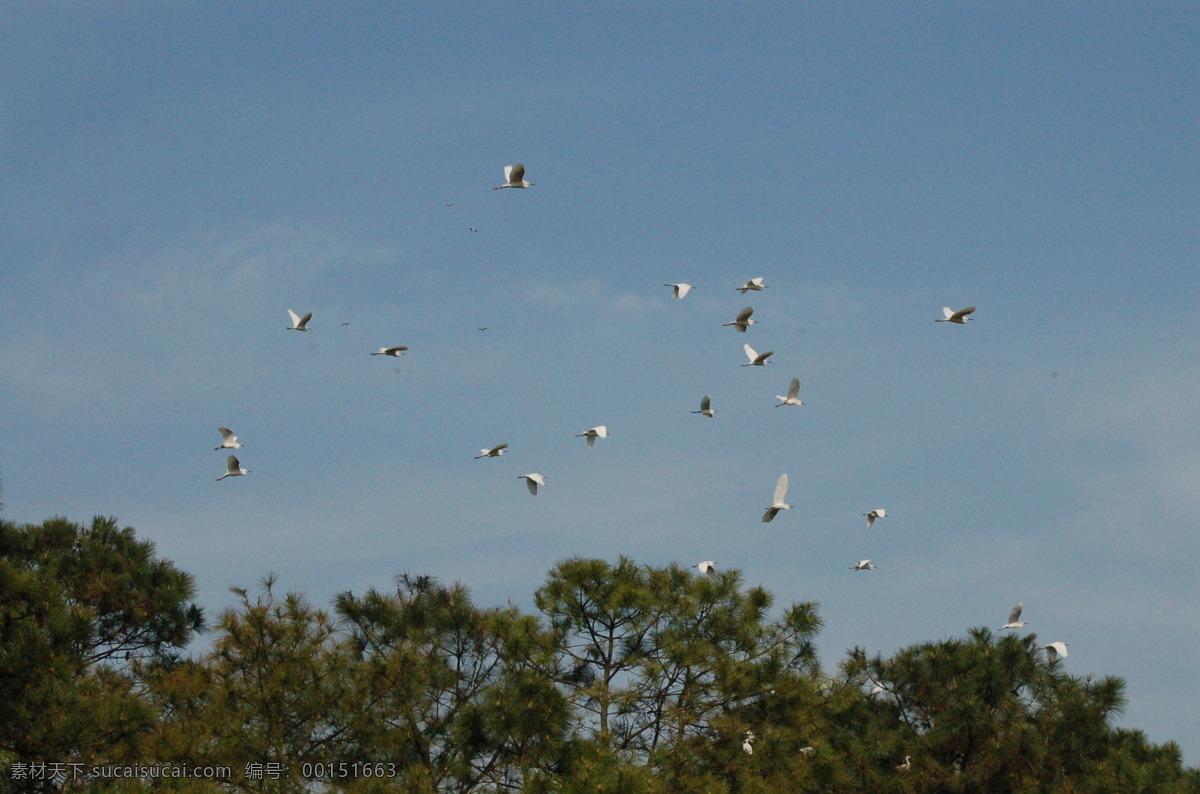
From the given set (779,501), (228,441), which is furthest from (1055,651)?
(228,441)

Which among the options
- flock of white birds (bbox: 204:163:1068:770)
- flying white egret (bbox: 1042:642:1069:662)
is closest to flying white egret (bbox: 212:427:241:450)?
flock of white birds (bbox: 204:163:1068:770)

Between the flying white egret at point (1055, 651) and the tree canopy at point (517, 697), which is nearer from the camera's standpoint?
the tree canopy at point (517, 697)

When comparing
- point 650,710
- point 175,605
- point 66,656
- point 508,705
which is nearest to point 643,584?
point 650,710

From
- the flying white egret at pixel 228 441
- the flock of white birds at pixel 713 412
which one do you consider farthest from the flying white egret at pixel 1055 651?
the flying white egret at pixel 228 441

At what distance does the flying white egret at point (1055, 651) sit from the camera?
19469 mm

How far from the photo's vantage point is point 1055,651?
19.7m

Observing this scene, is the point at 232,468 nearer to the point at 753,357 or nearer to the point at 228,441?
the point at 228,441

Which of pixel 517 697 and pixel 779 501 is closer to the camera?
pixel 517 697

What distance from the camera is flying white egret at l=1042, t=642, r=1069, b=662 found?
19469mm

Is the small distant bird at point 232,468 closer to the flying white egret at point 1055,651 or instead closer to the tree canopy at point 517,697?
the tree canopy at point 517,697

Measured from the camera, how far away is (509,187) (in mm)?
18859

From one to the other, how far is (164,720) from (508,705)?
353 cm

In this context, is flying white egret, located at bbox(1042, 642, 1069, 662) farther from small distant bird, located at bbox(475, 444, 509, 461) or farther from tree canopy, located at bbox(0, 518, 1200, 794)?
small distant bird, located at bbox(475, 444, 509, 461)

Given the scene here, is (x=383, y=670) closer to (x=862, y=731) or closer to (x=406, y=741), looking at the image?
(x=406, y=741)
